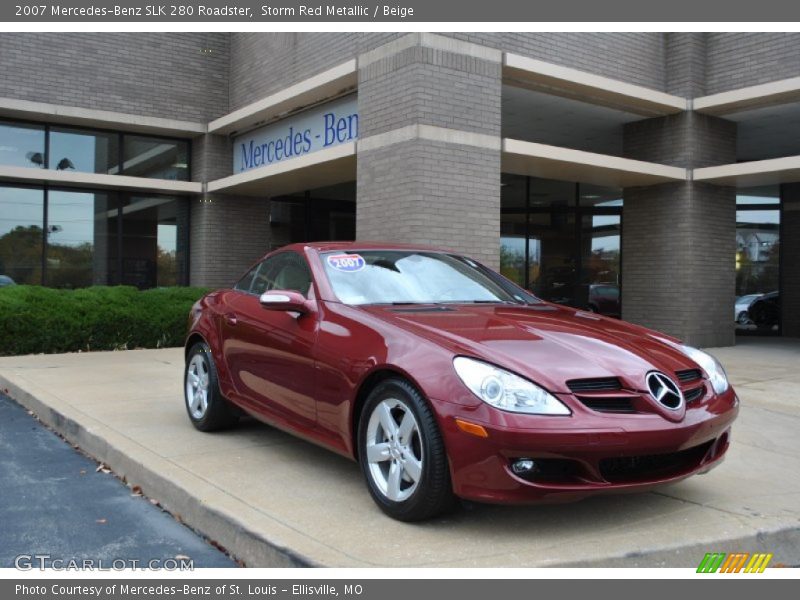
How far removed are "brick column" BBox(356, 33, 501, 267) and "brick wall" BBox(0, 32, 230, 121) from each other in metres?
5.79

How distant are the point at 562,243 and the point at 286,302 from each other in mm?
12370

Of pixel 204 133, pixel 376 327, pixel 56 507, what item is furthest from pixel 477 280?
pixel 204 133

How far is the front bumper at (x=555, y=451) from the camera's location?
11.2 ft

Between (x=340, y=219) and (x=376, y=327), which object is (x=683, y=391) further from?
(x=340, y=219)

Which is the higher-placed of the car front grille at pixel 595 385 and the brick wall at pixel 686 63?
the brick wall at pixel 686 63

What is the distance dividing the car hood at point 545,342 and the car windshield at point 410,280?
8.5 inches

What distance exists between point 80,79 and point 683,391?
13508 mm

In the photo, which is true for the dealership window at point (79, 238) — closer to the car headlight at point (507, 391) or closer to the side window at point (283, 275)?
the side window at point (283, 275)

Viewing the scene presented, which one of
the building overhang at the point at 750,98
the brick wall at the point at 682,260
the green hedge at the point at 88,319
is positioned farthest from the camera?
the brick wall at the point at 682,260

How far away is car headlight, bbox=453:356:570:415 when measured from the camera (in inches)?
138

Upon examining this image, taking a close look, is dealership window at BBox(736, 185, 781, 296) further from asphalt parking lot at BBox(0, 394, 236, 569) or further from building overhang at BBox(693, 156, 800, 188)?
asphalt parking lot at BBox(0, 394, 236, 569)

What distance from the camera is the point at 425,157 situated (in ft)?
32.3

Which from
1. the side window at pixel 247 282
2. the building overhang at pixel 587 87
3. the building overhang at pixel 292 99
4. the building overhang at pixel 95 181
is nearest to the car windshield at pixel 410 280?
the side window at pixel 247 282

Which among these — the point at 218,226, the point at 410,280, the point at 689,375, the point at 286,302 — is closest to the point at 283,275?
the point at 286,302
